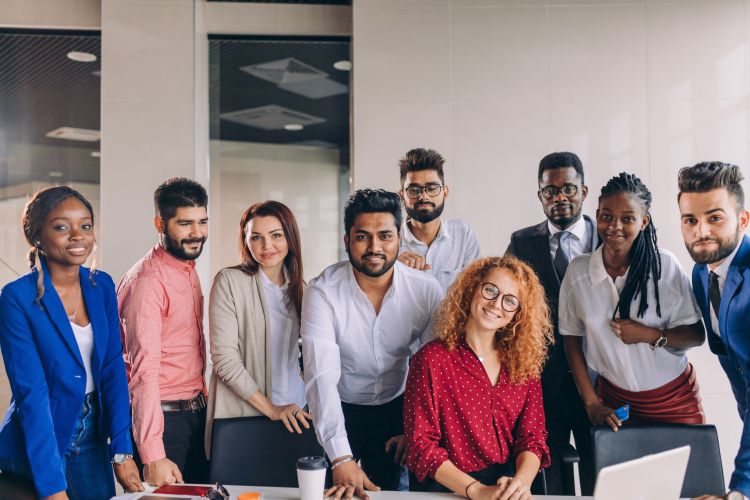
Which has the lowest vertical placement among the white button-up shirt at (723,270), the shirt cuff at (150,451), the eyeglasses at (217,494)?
the shirt cuff at (150,451)

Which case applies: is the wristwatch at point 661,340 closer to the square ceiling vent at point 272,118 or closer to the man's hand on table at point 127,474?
the man's hand on table at point 127,474

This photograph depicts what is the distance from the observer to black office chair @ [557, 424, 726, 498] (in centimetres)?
176

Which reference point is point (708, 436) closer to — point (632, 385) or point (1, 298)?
point (632, 385)

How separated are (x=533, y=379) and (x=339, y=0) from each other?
117 inches

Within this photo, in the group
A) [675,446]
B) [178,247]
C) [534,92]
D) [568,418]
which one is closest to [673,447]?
[675,446]

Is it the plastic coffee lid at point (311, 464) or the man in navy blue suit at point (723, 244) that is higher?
the man in navy blue suit at point (723, 244)

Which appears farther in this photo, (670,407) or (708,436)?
(670,407)

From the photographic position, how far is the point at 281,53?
3719mm

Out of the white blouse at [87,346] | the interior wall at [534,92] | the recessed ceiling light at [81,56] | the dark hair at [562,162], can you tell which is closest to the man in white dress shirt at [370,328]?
the white blouse at [87,346]

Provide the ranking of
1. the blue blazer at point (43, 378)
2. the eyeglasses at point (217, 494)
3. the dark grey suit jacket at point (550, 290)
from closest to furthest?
the eyeglasses at point (217, 494) < the blue blazer at point (43, 378) < the dark grey suit jacket at point (550, 290)

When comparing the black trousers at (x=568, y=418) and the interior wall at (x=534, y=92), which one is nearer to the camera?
the black trousers at (x=568, y=418)

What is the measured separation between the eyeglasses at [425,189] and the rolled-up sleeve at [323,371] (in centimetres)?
79

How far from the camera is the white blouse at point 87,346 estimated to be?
173 cm

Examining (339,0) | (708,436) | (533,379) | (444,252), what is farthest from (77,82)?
(708,436)
